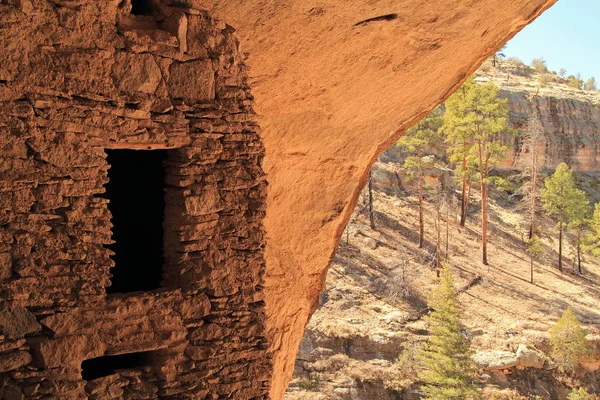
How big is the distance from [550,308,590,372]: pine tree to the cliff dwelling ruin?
16.1 meters

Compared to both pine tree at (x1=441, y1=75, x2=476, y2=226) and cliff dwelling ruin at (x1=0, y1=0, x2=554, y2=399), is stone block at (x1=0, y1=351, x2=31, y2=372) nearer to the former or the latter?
cliff dwelling ruin at (x1=0, y1=0, x2=554, y2=399)

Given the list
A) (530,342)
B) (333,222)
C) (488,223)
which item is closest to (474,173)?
(488,223)

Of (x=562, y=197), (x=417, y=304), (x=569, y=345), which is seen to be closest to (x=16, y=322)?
(x=569, y=345)

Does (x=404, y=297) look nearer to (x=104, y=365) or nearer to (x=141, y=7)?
(x=104, y=365)

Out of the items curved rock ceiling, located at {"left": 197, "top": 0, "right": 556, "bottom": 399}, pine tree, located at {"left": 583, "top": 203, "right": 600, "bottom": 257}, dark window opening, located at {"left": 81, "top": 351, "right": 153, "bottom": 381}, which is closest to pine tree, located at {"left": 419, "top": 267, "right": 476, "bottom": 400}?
curved rock ceiling, located at {"left": 197, "top": 0, "right": 556, "bottom": 399}

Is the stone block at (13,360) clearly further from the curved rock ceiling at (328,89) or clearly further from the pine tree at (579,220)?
the pine tree at (579,220)

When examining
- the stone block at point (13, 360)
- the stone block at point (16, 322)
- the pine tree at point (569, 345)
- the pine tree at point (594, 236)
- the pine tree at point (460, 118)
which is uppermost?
the pine tree at point (460, 118)

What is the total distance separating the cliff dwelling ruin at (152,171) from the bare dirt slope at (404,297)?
1255cm

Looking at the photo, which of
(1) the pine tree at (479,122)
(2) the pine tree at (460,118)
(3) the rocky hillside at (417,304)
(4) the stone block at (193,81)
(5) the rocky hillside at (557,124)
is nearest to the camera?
(4) the stone block at (193,81)

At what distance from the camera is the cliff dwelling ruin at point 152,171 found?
3.78 metres

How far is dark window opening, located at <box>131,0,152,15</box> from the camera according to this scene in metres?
4.56

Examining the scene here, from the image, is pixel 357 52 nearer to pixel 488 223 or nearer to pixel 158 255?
pixel 158 255

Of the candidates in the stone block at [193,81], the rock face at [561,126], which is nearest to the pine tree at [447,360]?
the stone block at [193,81]

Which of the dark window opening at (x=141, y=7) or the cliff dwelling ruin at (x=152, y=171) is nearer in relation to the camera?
the cliff dwelling ruin at (x=152, y=171)
